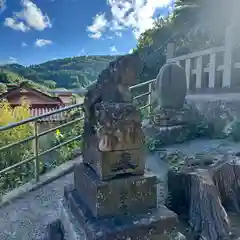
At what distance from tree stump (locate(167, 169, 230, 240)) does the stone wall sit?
7.31 ft

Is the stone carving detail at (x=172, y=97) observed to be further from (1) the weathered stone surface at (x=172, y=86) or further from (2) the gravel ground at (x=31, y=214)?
(2) the gravel ground at (x=31, y=214)

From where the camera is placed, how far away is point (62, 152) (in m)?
4.21

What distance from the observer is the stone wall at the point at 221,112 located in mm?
4691

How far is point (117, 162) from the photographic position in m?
1.57

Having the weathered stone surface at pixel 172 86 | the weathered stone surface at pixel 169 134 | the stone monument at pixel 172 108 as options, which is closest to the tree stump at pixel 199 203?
the weathered stone surface at pixel 169 134

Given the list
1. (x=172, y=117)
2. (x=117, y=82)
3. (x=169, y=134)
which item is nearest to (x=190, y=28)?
(x=172, y=117)

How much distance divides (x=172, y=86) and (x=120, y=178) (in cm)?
335

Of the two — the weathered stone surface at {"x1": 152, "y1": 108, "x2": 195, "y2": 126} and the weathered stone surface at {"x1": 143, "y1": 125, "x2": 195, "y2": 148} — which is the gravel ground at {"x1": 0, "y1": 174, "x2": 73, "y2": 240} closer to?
the weathered stone surface at {"x1": 143, "y1": 125, "x2": 195, "y2": 148}

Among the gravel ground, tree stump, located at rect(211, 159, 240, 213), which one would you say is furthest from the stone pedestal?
tree stump, located at rect(211, 159, 240, 213)

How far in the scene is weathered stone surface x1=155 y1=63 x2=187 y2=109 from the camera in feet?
15.6

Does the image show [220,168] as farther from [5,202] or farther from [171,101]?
[171,101]

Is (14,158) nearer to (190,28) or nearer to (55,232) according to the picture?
(55,232)

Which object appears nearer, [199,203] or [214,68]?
[199,203]

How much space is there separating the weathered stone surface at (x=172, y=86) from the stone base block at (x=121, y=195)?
3274 millimetres
